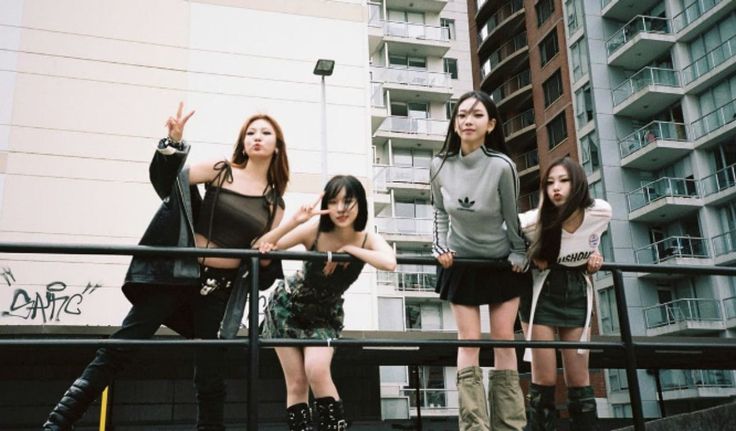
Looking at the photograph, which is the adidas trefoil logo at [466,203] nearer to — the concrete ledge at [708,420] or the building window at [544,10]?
the concrete ledge at [708,420]

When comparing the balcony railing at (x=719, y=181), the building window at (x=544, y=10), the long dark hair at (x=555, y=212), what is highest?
the building window at (x=544, y=10)

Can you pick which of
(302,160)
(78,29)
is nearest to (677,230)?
(302,160)

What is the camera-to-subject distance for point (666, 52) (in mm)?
27781

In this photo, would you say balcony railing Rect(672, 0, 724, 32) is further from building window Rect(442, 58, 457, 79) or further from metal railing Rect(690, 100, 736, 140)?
building window Rect(442, 58, 457, 79)

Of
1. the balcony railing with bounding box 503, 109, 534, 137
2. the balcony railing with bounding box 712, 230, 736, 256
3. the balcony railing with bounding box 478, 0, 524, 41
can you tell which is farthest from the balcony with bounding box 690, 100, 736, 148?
the balcony railing with bounding box 478, 0, 524, 41

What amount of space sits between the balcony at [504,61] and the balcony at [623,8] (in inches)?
272

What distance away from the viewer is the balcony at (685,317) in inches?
973

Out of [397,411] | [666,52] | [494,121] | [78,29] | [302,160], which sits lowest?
[397,411]

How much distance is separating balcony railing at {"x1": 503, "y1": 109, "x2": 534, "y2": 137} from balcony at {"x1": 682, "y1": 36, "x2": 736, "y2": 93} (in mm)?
10176

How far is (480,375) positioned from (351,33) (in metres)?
16.5

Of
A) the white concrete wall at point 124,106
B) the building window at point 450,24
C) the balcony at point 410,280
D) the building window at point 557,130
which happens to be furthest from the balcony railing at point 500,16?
the white concrete wall at point 124,106

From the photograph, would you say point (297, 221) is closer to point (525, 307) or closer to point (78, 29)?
point (525, 307)

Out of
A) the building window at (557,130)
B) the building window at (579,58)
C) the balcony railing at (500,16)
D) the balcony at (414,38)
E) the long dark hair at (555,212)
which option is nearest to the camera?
the long dark hair at (555,212)

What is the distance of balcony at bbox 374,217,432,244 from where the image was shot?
3142 cm
